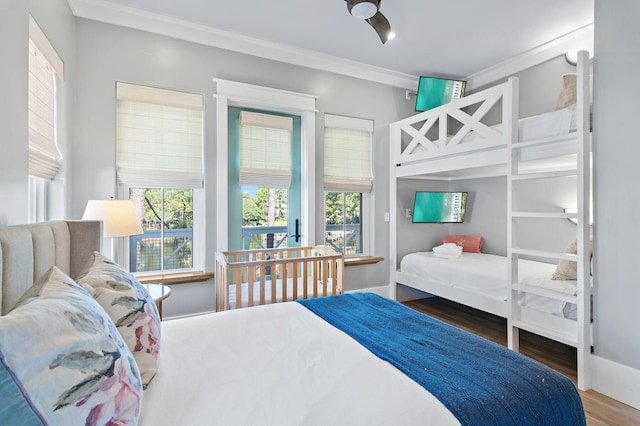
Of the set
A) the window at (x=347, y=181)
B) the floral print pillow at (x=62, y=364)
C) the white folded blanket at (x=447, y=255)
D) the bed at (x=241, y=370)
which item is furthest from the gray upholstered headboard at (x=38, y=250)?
the white folded blanket at (x=447, y=255)

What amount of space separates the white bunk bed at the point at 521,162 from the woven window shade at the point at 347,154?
0.48 m

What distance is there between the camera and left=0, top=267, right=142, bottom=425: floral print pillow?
0.56 metres

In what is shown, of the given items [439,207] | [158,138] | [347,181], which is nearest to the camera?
[158,138]

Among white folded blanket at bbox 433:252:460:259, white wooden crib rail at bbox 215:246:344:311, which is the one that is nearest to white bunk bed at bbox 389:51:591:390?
white folded blanket at bbox 433:252:460:259

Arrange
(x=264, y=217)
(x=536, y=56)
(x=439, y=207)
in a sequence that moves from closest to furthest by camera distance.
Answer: (x=536, y=56) → (x=264, y=217) → (x=439, y=207)

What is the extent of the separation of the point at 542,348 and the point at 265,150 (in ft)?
10.2

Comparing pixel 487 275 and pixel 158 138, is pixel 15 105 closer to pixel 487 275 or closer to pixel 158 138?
pixel 158 138

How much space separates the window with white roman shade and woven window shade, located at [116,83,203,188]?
20.4 inches

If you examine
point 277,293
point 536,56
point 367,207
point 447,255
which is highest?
point 536,56

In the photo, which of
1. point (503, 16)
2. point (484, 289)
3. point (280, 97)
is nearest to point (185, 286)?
point (280, 97)

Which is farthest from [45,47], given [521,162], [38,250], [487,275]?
[487,275]

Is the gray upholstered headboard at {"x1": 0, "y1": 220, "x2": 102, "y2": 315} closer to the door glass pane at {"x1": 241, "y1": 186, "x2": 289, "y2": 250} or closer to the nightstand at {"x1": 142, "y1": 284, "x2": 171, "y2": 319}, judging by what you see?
the nightstand at {"x1": 142, "y1": 284, "x2": 171, "y2": 319}

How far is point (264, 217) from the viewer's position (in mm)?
3453

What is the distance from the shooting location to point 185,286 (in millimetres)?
2979
